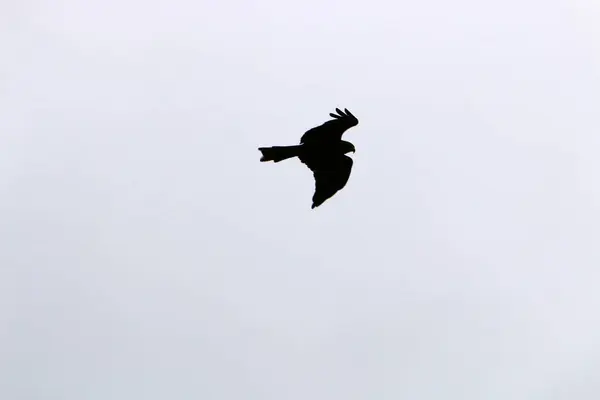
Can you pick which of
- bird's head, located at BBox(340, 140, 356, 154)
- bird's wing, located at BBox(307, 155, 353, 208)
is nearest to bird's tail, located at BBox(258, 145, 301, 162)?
bird's wing, located at BBox(307, 155, 353, 208)

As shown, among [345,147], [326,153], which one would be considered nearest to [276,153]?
[326,153]

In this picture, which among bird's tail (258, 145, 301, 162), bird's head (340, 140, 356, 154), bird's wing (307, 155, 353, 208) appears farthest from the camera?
bird's head (340, 140, 356, 154)

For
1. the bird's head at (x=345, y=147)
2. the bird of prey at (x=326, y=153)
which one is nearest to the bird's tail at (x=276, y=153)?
the bird of prey at (x=326, y=153)

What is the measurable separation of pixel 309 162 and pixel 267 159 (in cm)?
124

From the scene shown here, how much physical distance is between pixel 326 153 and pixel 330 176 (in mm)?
670

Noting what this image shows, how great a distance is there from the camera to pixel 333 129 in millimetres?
19938

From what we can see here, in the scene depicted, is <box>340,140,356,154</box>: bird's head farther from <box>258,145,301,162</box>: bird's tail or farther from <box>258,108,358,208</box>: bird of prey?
<box>258,145,301,162</box>: bird's tail

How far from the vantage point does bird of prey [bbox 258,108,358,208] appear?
1952 cm

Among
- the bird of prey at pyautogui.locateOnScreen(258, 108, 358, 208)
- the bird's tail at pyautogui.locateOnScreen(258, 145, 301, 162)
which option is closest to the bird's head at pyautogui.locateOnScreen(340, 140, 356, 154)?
the bird of prey at pyautogui.locateOnScreen(258, 108, 358, 208)

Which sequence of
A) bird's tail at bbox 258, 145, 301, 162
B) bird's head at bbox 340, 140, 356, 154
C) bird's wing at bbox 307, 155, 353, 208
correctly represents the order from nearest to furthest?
bird's tail at bbox 258, 145, 301, 162
bird's wing at bbox 307, 155, 353, 208
bird's head at bbox 340, 140, 356, 154

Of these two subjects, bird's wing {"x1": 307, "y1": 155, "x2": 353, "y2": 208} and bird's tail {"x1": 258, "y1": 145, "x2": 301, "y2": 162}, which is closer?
bird's tail {"x1": 258, "y1": 145, "x2": 301, "y2": 162}

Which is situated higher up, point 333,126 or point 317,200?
point 333,126

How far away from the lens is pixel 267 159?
19234 mm

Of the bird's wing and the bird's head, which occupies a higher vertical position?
the bird's head
